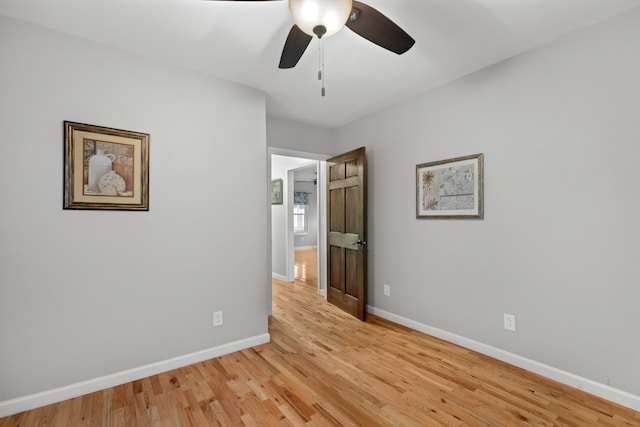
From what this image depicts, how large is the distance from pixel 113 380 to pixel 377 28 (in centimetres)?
295

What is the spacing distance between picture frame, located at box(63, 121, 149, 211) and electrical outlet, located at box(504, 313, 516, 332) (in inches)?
121

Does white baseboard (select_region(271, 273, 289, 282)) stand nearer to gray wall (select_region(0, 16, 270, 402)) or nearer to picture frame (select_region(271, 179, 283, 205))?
picture frame (select_region(271, 179, 283, 205))

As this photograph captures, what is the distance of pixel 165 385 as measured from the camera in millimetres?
2264

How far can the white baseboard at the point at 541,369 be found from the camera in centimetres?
198

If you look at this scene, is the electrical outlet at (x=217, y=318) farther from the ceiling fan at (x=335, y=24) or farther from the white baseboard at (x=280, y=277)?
the white baseboard at (x=280, y=277)

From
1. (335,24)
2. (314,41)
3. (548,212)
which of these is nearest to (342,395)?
(548,212)

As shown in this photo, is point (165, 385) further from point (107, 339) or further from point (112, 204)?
point (112, 204)

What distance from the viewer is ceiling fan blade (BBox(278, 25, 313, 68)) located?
5.64ft

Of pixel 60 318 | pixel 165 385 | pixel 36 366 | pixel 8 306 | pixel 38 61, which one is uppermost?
pixel 38 61

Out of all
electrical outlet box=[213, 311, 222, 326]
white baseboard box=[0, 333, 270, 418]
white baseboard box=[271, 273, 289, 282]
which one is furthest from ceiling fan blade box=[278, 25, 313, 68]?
white baseboard box=[271, 273, 289, 282]

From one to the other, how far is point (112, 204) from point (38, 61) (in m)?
1.03

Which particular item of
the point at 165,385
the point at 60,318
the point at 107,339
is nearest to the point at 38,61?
the point at 60,318

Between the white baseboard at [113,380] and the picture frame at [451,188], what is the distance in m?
2.17

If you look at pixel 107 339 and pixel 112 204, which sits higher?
pixel 112 204
